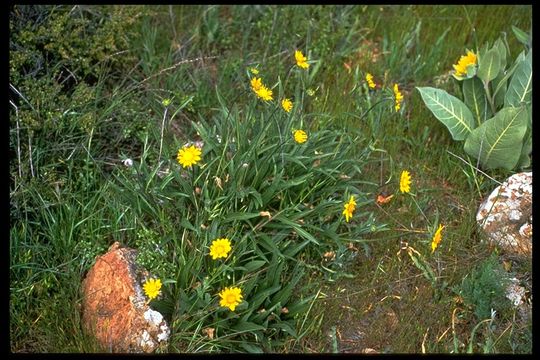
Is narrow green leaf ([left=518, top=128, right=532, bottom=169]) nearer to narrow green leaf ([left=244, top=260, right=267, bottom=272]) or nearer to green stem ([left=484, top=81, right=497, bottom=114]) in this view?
green stem ([left=484, top=81, right=497, bottom=114])

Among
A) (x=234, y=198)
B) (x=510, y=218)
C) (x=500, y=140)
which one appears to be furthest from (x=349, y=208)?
(x=500, y=140)

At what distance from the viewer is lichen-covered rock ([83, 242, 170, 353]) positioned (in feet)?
10.1

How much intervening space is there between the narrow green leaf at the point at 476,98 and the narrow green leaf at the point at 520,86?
5.2 inches

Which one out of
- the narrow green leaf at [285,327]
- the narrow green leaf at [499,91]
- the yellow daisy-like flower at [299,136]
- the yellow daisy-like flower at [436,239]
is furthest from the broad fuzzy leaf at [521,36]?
the narrow green leaf at [285,327]

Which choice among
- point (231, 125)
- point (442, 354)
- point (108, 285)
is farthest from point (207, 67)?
point (442, 354)

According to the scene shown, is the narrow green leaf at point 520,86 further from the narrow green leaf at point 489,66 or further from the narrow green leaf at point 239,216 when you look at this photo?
the narrow green leaf at point 239,216

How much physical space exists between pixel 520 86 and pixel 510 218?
2.34 feet

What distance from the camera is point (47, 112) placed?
3.70 meters

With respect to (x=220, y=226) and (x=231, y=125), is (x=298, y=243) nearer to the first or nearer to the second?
(x=220, y=226)

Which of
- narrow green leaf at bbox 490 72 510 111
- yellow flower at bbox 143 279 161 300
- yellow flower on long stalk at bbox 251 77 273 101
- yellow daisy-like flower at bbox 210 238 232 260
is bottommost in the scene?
yellow flower at bbox 143 279 161 300

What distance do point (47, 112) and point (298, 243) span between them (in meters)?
1.27

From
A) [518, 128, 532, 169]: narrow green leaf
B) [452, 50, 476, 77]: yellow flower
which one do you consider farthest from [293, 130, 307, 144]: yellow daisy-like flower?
[518, 128, 532, 169]: narrow green leaf

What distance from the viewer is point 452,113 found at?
4004mm

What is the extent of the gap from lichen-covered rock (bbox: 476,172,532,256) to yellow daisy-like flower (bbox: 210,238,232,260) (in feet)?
4.00
